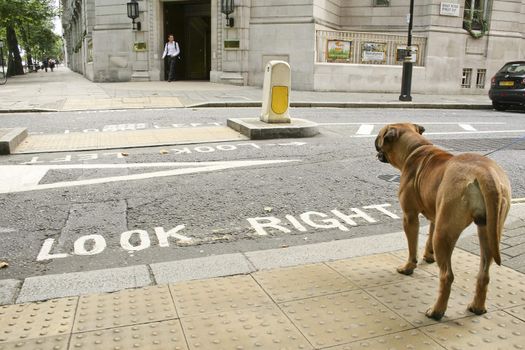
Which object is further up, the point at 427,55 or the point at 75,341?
the point at 427,55

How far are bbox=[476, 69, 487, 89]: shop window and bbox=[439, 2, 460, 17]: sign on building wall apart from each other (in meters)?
3.08

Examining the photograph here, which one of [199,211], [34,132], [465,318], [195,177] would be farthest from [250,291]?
[34,132]

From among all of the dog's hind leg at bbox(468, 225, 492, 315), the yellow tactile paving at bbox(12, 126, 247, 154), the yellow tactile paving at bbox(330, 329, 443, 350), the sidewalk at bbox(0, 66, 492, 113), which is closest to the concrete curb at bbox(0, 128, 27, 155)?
the yellow tactile paving at bbox(12, 126, 247, 154)

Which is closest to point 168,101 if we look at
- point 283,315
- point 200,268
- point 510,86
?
point 510,86

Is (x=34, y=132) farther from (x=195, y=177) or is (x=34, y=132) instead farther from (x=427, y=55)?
(x=427, y=55)

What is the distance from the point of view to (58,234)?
4.64m

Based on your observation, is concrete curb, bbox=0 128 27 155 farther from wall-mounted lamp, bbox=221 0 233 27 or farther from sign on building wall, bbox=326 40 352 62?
sign on building wall, bbox=326 40 352 62

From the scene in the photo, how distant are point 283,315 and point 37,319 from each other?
147 cm

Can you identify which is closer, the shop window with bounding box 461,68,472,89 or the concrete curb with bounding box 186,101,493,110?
the concrete curb with bounding box 186,101,493,110

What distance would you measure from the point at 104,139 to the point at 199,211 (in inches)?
186

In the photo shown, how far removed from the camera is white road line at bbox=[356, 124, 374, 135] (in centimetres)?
1040

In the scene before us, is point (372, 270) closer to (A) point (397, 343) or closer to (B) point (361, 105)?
(A) point (397, 343)

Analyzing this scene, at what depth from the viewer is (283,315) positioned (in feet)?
10.0

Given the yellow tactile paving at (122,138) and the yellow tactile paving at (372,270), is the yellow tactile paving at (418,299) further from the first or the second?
the yellow tactile paving at (122,138)
